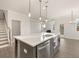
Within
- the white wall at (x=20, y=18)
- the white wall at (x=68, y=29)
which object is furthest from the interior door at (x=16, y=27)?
the white wall at (x=68, y=29)

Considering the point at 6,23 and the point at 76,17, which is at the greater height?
the point at 76,17

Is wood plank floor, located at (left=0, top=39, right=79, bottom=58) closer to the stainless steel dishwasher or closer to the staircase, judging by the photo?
the staircase

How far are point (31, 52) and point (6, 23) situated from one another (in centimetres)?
521

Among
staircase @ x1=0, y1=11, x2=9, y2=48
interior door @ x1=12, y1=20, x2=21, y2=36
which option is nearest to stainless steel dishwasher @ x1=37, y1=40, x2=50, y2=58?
staircase @ x1=0, y1=11, x2=9, y2=48

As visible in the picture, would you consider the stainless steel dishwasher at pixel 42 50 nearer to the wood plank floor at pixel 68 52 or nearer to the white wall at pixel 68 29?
the wood plank floor at pixel 68 52

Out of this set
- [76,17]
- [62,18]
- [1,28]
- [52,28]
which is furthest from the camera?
[52,28]

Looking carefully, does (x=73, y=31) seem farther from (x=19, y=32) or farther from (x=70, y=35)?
(x=19, y=32)

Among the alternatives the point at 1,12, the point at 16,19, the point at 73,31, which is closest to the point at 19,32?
the point at 16,19

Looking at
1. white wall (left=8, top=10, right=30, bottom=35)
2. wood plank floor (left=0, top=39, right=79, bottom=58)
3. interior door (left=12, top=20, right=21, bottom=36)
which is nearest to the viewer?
wood plank floor (left=0, top=39, right=79, bottom=58)

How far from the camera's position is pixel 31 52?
6.91 ft

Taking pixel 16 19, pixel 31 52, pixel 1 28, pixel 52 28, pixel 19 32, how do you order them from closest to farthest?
1. pixel 31 52
2. pixel 1 28
3. pixel 16 19
4. pixel 19 32
5. pixel 52 28

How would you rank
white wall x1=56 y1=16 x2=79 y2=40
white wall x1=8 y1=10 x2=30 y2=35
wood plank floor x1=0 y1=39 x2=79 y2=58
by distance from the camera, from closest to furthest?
wood plank floor x1=0 y1=39 x2=79 y2=58 → white wall x1=8 y1=10 x2=30 y2=35 → white wall x1=56 y1=16 x2=79 y2=40

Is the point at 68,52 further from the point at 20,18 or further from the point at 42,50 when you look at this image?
the point at 20,18

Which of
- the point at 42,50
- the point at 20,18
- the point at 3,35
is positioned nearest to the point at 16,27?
the point at 20,18
